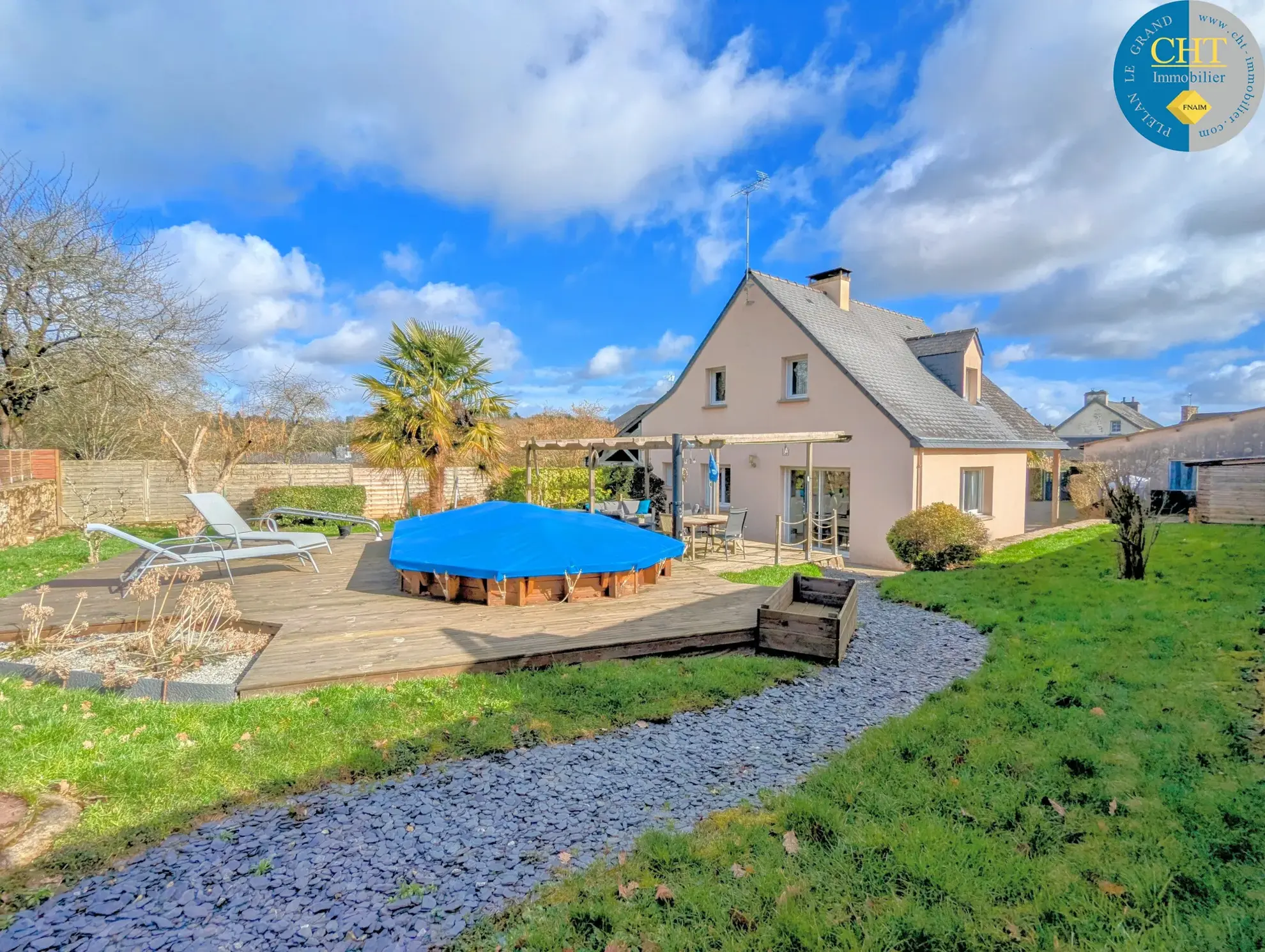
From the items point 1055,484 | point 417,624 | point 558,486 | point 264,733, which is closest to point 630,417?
point 558,486

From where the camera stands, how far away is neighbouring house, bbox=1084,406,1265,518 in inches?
944

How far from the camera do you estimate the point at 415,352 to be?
14875 mm

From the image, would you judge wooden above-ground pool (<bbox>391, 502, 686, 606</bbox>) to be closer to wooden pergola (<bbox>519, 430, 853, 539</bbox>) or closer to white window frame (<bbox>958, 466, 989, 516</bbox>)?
wooden pergola (<bbox>519, 430, 853, 539</bbox>)

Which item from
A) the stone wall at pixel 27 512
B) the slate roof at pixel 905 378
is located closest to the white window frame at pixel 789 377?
the slate roof at pixel 905 378

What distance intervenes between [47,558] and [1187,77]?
68.8 ft

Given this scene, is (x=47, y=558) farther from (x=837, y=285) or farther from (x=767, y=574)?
(x=837, y=285)

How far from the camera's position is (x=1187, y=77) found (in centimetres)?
970

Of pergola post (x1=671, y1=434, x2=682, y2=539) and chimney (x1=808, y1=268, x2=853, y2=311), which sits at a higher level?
chimney (x1=808, y1=268, x2=853, y2=311)

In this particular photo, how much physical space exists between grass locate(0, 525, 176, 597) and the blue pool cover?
5.22 m

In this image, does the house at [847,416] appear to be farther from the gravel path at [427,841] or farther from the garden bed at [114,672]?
the garden bed at [114,672]

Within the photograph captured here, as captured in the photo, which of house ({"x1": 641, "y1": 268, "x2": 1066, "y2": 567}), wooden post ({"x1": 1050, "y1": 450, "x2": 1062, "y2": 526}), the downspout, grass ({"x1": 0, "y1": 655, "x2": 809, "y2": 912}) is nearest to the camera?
grass ({"x1": 0, "y1": 655, "x2": 809, "y2": 912})

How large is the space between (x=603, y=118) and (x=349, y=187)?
23.2ft

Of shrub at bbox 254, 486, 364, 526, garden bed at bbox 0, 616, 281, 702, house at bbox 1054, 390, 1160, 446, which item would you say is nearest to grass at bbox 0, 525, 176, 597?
shrub at bbox 254, 486, 364, 526

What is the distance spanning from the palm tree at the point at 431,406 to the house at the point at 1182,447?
24.9 m
